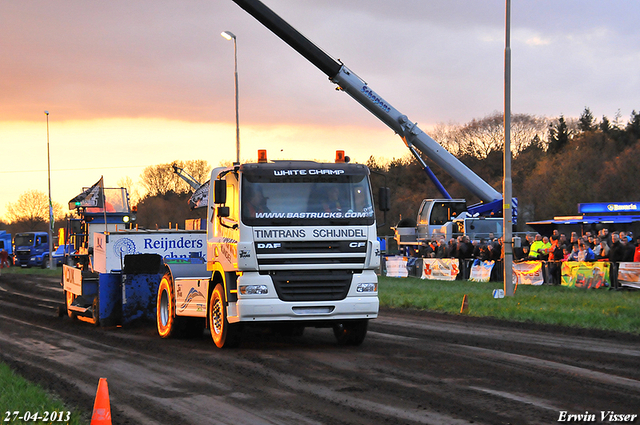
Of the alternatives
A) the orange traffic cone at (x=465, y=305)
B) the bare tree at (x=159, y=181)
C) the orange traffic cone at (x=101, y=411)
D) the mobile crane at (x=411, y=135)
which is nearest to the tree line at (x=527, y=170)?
the bare tree at (x=159, y=181)

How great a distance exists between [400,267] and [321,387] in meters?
26.2

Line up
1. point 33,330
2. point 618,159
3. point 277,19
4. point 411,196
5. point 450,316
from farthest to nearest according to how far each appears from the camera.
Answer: point 411,196, point 618,159, point 277,19, point 450,316, point 33,330

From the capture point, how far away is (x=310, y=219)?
1205 cm

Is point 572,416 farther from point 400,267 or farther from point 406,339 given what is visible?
point 400,267

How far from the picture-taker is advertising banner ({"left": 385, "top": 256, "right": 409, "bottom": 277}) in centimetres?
3466

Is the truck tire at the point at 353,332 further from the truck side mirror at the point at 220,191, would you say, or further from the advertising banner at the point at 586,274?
the advertising banner at the point at 586,274

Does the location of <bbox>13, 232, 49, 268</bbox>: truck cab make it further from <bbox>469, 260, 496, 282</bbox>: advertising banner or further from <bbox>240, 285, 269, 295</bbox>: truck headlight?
<bbox>240, 285, 269, 295</bbox>: truck headlight

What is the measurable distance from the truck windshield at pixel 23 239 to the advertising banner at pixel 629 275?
5256 cm

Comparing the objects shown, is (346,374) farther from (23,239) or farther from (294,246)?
(23,239)

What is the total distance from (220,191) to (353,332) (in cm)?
330

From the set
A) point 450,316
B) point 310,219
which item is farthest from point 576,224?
point 310,219

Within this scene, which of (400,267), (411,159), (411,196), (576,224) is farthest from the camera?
(411,159)

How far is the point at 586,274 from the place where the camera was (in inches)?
938

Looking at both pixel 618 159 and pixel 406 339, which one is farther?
pixel 618 159
